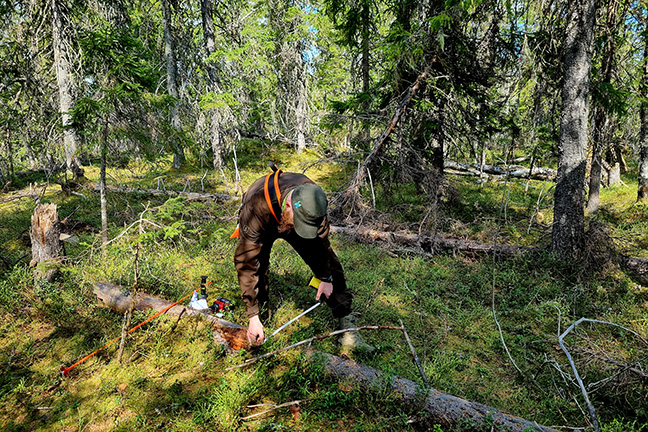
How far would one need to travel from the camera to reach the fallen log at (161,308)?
3.70 metres

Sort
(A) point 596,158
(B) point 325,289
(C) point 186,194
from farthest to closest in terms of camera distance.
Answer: (C) point 186,194
(A) point 596,158
(B) point 325,289

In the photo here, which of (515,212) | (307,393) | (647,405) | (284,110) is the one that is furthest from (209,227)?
(284,110)

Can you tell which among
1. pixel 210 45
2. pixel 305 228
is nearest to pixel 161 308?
pixel 305 228

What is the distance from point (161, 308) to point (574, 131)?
784 cm

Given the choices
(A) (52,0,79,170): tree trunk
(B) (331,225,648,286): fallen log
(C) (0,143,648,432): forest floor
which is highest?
(A) (52,0,79,170): tree trunk

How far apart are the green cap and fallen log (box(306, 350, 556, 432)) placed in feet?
4.52

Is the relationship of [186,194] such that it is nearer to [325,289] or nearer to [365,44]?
[365,44]

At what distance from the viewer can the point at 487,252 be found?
7039 millimetres

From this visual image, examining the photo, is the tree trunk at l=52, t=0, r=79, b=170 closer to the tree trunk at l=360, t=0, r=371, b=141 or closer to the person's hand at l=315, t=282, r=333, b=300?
the tree trunk at l=360, t=0, r=371, b=141

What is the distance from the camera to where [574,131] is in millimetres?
6094

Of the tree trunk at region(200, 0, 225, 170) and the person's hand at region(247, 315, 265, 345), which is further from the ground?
the tree trunk at region(200, 0, 225, 170)

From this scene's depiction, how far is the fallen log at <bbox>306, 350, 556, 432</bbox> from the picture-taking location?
2.66 m

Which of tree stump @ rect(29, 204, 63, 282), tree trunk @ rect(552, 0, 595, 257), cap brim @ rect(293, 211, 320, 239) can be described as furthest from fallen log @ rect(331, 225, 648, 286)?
tree stump @ rect(29, 204, 63, 282)

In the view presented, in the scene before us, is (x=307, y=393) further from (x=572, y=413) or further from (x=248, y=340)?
(x=572, y=413)
